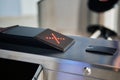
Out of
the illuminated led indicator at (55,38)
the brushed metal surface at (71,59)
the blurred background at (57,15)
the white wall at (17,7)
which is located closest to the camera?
the brushed metal surface at (71,59)

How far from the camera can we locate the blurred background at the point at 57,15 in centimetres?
321

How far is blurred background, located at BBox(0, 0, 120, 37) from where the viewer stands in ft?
10.5

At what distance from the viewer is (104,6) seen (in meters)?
2.62

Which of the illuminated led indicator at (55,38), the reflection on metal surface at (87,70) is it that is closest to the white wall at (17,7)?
the illuminated led indicator at (55,38)

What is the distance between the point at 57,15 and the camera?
3.42 metres

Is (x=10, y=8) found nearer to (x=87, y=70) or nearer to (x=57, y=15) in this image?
(x=57, y=15)

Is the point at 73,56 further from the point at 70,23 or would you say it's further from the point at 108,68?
the point at 70,23

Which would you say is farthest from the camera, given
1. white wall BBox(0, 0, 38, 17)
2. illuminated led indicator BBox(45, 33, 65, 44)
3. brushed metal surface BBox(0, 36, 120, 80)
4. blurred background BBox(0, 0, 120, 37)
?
white wall BBox(0, 0, 38, 17)

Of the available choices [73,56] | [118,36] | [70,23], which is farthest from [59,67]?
[70,23]

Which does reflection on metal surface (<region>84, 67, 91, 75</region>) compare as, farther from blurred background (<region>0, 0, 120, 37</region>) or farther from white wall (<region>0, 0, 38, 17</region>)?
white wall (<region>0, 0, 38, 17</region>)

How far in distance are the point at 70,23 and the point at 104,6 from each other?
2.92 feet

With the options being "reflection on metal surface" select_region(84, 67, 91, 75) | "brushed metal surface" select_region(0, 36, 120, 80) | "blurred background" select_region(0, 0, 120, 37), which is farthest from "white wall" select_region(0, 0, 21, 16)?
"reflection on metal surface" select_region(84, 67, 91, 75)

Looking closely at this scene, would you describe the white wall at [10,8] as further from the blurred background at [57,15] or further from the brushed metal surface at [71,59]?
the brushed metal surface at [71,59]

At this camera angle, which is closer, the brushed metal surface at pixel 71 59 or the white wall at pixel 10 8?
the brushed metal surface at pixel 71 59
